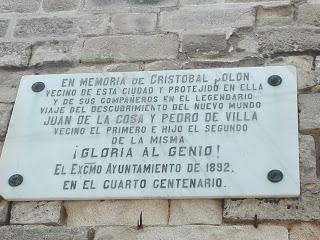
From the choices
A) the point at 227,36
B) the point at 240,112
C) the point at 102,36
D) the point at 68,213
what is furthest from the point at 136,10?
the point at 68,213

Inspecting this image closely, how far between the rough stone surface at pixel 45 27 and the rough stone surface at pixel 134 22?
20 centimetres

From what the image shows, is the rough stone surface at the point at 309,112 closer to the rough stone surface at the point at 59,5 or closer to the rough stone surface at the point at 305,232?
the rough stone surface at the point at 305,232

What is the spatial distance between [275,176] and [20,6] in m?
1.66

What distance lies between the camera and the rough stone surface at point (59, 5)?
342 centimetres

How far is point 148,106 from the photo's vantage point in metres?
2.86

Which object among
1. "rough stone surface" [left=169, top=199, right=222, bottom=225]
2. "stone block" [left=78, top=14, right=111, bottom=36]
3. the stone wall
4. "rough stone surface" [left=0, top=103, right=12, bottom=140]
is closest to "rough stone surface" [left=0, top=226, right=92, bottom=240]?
the stone wall

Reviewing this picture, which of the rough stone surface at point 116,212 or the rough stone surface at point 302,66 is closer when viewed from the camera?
the rough stone surface at point 116,212

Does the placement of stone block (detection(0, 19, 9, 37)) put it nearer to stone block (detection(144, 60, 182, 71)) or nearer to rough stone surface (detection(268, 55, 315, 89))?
stone block (detection(144, 60, 182, 71))

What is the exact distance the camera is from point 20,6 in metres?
3.47

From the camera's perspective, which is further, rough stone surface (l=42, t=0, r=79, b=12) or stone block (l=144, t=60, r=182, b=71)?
rough stone surface (l=42, t=0, r=79, b=12)

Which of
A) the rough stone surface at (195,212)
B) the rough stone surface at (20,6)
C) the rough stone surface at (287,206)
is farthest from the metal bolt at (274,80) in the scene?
the rough stone surface at (20,6)

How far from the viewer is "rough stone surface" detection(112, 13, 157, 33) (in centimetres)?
323

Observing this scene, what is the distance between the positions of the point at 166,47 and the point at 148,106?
1.26 ft

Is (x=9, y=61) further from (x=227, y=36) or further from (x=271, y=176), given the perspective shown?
(x=271, y=176)
